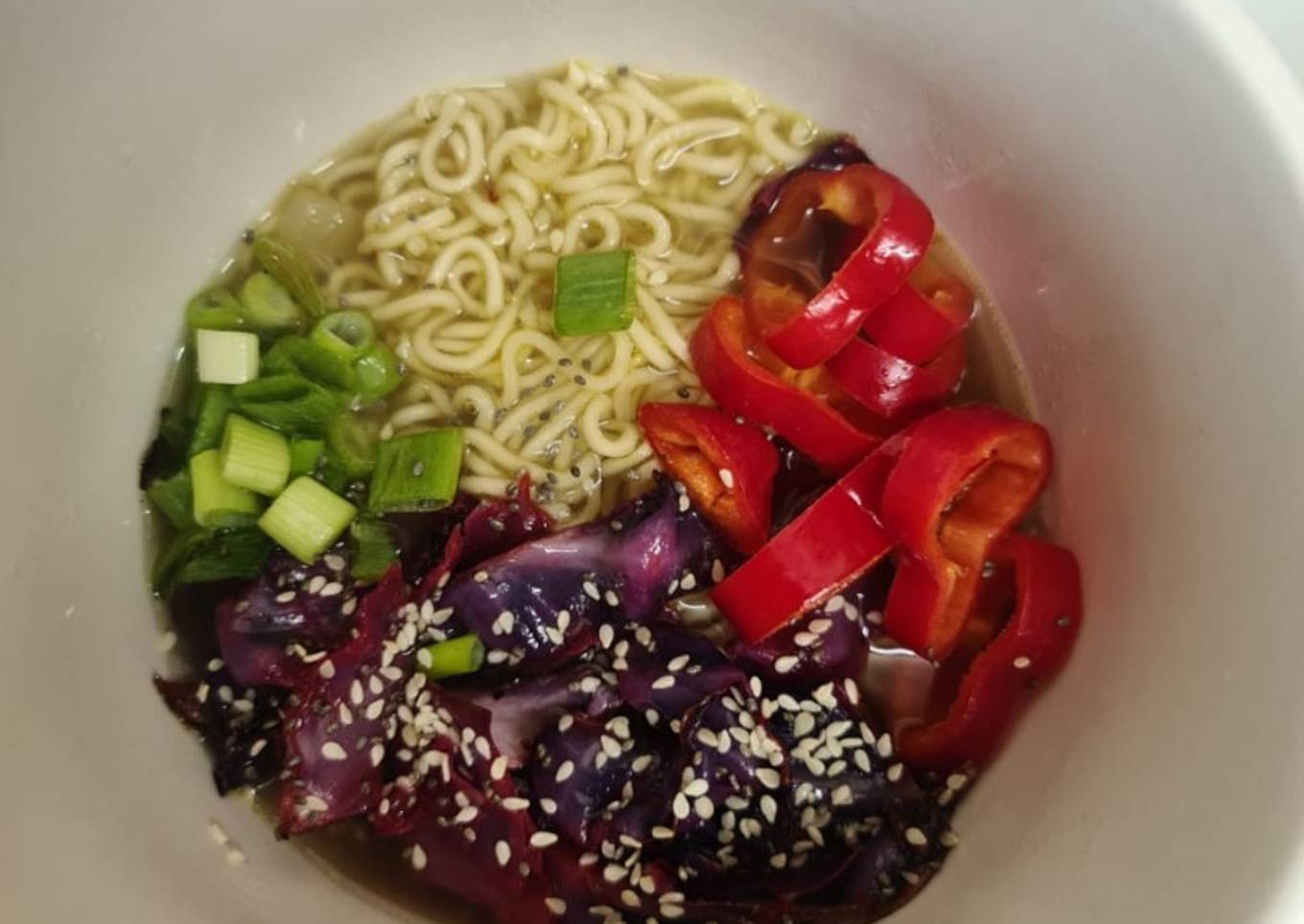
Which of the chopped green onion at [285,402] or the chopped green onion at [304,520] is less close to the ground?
the chopped green onion at [285,402]

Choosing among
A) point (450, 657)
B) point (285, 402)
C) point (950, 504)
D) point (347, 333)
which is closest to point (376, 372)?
point (347, 333)

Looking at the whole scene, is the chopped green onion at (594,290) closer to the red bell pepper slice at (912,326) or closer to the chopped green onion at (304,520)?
the red bell pepper slice at (912,326)

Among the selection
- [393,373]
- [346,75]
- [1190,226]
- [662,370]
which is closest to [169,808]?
[393,373]

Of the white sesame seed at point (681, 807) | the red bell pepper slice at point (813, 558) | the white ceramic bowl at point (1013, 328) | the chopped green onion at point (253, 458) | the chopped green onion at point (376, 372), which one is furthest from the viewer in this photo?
the chopped green onion at point (376, 372)

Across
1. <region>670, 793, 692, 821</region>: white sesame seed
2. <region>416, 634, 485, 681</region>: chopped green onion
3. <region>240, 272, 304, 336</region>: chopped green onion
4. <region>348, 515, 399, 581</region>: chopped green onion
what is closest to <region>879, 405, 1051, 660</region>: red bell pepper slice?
<region>670, 793, 692, 821</region>: white sesame seed

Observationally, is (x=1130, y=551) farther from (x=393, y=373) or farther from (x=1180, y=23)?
(x=393, y=373)

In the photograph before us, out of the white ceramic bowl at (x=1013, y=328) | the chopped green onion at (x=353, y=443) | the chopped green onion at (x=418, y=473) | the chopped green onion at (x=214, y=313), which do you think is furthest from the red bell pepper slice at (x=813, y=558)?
the chopped green onion at (x=214, y=313)

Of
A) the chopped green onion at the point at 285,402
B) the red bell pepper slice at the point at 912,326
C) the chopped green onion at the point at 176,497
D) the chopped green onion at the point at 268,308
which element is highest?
the red bell pepper slice at the point at 912,326

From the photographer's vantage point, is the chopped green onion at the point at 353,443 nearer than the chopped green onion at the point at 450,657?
No
